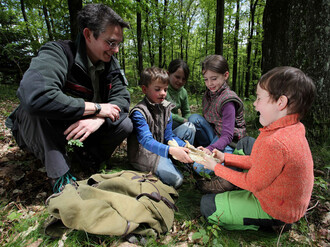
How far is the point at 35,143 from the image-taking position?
196 cm

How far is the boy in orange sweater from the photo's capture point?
51.4 inches

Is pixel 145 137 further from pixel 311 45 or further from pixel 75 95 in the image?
pixel 311 45

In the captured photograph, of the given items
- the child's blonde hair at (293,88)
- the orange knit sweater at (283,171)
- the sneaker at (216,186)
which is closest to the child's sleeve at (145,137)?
the sneaker at (216,186)

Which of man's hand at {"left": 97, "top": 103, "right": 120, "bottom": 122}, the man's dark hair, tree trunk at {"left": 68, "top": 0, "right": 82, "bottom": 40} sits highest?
tree trunk at {"left": 68, "top": 0, "right": 82, "bottom": 40}

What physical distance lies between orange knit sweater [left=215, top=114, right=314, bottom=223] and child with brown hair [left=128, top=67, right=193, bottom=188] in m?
1.09

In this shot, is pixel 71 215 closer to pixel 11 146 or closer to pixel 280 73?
pixel 280 73

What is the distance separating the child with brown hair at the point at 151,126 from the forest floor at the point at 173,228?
1.14 feet

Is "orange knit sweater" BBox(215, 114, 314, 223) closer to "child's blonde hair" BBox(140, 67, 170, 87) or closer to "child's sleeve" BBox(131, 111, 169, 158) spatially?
"child's sleeve" BBox(131, 111, 169, 158)

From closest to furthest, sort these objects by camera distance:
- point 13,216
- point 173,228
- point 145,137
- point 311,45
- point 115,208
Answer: point 115,208, point 13,216, point 173,228, point 145,137, point 311,45

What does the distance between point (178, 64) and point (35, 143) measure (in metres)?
2.50

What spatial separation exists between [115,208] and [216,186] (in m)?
1.14

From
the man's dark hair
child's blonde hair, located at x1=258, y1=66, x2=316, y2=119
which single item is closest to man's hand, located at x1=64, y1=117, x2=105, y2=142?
the man's dark hair

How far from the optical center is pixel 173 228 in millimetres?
1760

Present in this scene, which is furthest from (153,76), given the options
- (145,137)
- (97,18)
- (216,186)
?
(216,186)
